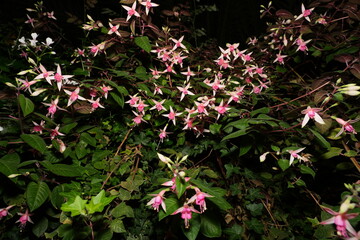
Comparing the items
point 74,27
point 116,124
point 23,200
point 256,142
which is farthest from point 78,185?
point 74,27

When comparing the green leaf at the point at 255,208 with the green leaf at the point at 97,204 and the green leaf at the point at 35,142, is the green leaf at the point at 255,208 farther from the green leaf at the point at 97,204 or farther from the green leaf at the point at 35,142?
the green leaf at the point at 35,142

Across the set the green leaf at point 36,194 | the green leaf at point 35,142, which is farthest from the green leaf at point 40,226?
the green leaf at point 35,142

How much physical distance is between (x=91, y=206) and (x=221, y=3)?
4.03 m

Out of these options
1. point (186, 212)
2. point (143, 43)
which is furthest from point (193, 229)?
point (143, 43)

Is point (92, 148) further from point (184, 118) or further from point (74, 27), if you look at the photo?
point (74, 27)

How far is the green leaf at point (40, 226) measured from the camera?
90 cm

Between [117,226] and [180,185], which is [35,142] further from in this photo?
[180,185]

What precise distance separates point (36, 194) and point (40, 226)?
26cm

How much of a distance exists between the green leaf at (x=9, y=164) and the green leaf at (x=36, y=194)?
0.09 m

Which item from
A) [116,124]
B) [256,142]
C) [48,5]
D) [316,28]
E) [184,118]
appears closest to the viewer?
[256,142]

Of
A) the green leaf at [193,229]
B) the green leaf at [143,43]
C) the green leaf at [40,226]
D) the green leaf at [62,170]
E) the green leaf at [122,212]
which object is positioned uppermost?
the green leaf at [143,43]

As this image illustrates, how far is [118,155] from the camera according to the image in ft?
3.92

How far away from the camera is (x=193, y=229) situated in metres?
0.69

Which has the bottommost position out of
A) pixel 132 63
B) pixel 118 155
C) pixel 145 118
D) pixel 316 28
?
pixel 118 155
